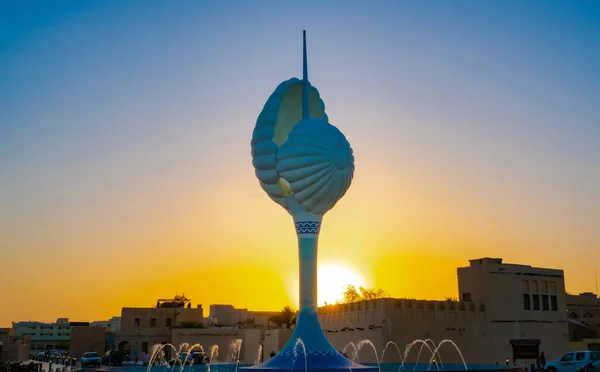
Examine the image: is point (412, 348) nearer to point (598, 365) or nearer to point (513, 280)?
point (513, 280)

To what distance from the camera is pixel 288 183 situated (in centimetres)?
2239

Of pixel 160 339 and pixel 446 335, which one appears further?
pixel 160 339

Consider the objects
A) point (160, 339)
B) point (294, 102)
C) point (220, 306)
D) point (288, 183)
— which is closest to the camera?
point (288, 183)

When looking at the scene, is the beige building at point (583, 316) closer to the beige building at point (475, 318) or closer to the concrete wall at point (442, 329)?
the beige building at point (475, 318)

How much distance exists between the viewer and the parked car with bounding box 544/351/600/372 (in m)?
28.2

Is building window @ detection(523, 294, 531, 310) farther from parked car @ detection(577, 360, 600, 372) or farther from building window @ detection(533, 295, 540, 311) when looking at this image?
parked car @ detection(577, 360, 600, 372)

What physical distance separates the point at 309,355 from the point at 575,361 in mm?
14149

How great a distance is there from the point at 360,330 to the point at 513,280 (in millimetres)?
10465

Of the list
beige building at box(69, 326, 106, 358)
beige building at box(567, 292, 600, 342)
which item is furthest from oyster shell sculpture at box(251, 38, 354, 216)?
beige building at box(69, 326, 106, 358)

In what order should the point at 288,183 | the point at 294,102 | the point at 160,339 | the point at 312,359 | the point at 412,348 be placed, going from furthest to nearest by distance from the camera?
the point at 160,339, the point at 412,348, the point at 294,102, the point at 288,183, the point at 312,359

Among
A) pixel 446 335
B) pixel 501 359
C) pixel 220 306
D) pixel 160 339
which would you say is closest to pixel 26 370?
pixel 446 335

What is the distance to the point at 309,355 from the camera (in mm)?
20469

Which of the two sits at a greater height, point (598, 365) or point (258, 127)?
point (258, 127)

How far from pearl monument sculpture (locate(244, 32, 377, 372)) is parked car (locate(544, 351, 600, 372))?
40.9 ft
